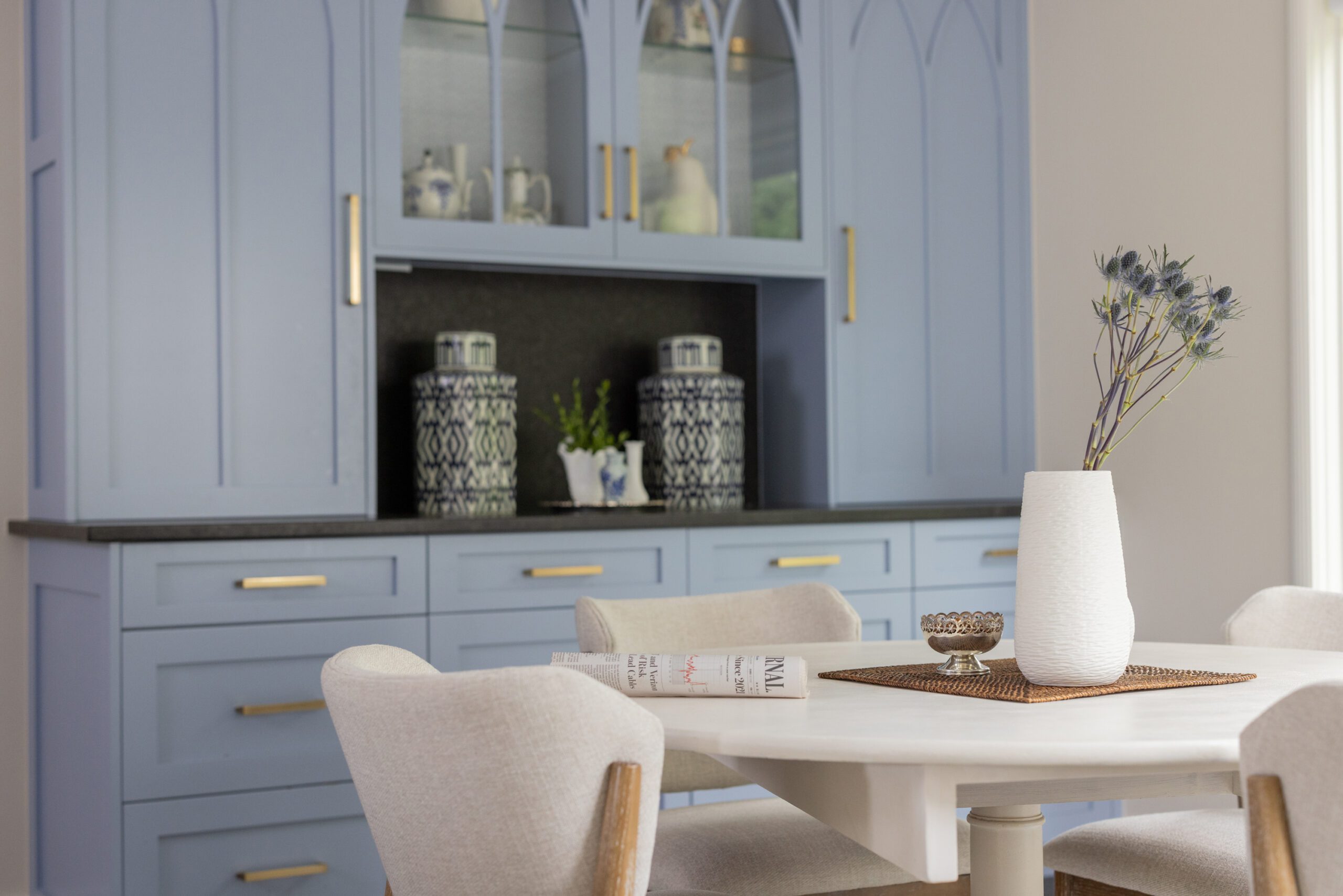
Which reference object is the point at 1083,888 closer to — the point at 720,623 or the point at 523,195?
the point at 720,623

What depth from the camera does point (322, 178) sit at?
9.38 ft

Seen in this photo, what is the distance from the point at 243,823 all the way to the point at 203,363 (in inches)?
35.5

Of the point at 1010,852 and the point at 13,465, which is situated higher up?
the point at 13,465

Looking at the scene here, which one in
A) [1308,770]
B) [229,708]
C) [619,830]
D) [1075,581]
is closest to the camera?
[1308,770]

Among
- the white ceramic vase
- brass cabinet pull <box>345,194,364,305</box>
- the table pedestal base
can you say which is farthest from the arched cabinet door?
the table pedestal base

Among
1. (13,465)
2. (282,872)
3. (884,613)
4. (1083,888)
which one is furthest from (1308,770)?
(13,465)

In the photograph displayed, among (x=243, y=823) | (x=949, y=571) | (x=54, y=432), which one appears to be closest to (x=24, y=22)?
(x=54, y=432)

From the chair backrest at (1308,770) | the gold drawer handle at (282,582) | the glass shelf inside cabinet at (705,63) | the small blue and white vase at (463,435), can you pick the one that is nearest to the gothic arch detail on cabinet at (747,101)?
the glass shelf inside cabinet at (705,63)

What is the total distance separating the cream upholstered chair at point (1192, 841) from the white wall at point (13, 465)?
85.8 inches

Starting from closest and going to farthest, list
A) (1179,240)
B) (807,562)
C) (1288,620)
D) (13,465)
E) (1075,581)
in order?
(1075,581) → (1288,620) → (13,465) → (807,562) → (1179,240)

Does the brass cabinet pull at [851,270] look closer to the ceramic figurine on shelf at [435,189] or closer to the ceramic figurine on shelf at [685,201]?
the ceramic figurine on shelf at [685,201]

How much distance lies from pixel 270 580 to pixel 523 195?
1060mm

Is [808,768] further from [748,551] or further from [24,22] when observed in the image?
[24,22]

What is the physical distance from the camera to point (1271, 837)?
1.05 m
